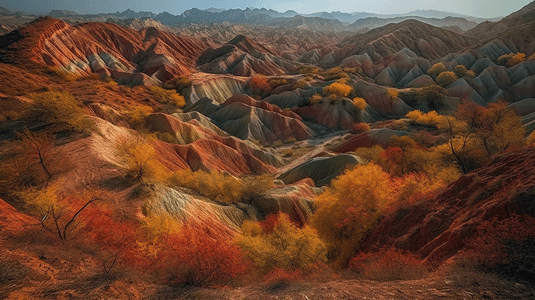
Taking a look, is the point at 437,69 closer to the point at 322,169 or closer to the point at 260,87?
the point at 260,87

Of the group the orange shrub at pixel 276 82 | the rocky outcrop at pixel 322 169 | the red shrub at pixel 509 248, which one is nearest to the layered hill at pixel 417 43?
the orange shrub at pixel 276 82

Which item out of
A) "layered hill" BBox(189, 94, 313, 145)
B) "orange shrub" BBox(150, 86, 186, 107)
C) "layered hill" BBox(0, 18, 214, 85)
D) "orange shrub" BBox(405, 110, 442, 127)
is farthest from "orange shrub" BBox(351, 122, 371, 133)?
"layered hill" BBox(0, 18, 214, 85)

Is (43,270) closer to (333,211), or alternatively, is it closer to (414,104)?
(333,211)

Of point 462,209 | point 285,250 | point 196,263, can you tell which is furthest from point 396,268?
point 196,263

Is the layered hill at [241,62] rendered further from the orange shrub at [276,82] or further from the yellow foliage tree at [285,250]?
the yellow foliage tree at [285,250]

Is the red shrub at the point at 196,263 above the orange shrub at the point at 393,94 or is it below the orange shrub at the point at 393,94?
below

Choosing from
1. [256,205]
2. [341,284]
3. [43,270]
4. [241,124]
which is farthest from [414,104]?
[43,270]
